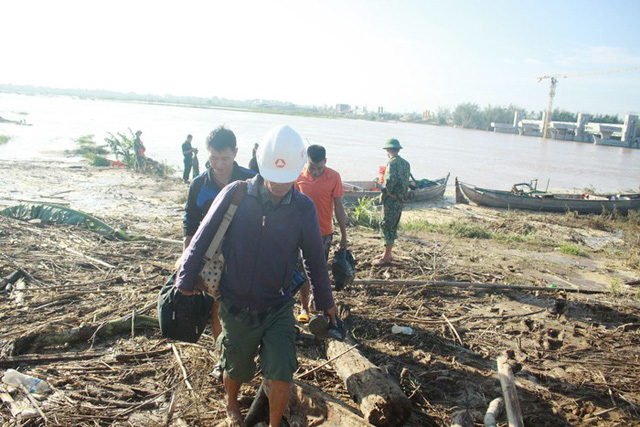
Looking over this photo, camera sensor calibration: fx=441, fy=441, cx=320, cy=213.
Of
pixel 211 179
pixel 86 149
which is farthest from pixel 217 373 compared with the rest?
pixel 86 149

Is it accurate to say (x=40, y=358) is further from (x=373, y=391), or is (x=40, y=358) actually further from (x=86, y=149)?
(x=86, y=149)

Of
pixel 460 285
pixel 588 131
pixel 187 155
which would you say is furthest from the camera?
pixel 588 131

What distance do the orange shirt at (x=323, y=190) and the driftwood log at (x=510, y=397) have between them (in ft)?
7.31

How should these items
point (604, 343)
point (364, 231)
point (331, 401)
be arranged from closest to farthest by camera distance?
point (331, 401), point (604, 343), point (364, 231)

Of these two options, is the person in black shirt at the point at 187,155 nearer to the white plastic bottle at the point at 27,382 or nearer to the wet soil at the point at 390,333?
the wet soil at the point at 390,333

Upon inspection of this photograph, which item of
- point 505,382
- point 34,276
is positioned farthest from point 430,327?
point 34,276

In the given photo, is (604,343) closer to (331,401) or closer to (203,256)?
(331,401)

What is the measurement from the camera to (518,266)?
767cm

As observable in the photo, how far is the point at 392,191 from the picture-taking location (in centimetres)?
685

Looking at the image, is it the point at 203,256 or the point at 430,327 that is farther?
the point at 430,327

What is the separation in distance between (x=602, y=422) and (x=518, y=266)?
182 inches

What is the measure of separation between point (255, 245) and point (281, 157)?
52 centimetres

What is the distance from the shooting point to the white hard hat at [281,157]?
244 centimetres

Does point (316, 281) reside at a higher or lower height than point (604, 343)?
higher
